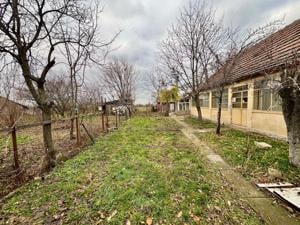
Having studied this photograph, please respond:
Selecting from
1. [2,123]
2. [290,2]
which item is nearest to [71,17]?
[2,123]

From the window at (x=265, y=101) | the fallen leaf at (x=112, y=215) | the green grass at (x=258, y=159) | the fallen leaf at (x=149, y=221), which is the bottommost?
the fallen leaf at (x=149, y=221)

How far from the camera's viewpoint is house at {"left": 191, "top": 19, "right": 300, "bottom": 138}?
8.77 metres

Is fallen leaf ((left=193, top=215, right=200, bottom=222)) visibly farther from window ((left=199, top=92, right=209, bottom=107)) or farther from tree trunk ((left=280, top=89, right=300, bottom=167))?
window ((left=199, top=92, right=209, bottom=107))

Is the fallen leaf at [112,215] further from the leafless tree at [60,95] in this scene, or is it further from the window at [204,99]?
the leafless tree at [60,95]

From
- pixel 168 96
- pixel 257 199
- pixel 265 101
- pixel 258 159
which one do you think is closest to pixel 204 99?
pixel 265 101

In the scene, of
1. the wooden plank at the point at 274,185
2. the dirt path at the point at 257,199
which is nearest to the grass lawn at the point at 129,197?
the dirt path at the point at 257,199

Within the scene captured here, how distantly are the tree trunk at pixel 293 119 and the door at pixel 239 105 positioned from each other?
7007mm

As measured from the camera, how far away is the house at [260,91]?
28.8 feet

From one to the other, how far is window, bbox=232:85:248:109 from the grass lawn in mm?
7780

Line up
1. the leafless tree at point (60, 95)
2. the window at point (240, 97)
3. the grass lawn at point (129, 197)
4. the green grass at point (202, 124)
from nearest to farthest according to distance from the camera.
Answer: the grass lawn at point (129, 197), the window at point (240, 97), the green grass at point (202, 124), the leafless tree at point (60, 95)

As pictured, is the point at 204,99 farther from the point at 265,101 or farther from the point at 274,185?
the point at 274,185

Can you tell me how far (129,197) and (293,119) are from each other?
4295 millimetres

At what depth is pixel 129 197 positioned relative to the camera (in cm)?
368

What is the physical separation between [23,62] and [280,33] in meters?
12.7
